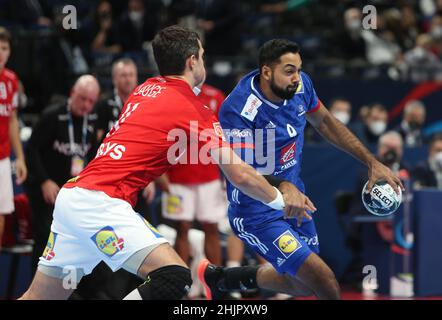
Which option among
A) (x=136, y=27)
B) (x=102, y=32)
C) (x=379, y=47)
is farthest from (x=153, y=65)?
(x=379, y=47)

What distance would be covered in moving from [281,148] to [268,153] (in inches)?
4.0

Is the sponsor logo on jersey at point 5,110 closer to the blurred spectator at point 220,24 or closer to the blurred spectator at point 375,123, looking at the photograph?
the blurred spectator at point 375,123

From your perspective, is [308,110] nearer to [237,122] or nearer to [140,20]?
[237,122]

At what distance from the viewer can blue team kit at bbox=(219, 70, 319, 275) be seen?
251 inches

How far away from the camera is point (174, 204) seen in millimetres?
9531

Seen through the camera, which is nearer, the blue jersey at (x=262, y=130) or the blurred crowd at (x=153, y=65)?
the blue jersey at (x=262, y=130)

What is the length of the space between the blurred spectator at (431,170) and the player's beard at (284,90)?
434 cm

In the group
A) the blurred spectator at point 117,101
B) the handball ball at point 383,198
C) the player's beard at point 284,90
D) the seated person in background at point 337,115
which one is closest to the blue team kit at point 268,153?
the player's beard at point 284,90

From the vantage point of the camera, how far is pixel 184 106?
5465 millimetres

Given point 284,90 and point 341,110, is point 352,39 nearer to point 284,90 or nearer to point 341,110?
point 341,110

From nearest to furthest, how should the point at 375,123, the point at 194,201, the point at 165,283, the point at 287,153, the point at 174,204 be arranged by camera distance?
the point at 165,283, the point at 287,153, the point at 174,204, the point at 194,201, the point at 375,123

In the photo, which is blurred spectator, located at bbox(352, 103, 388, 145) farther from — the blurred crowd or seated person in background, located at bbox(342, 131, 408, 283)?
seated person in background, located at bbox(342, 131, 408, 283)

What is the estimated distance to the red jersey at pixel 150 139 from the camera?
545 cm

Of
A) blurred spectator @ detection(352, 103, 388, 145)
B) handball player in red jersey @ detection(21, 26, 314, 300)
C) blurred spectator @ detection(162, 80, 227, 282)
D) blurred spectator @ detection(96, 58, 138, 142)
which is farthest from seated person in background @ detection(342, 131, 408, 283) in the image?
handball player in red jersey @ detection(21, 26, 314, 300)
